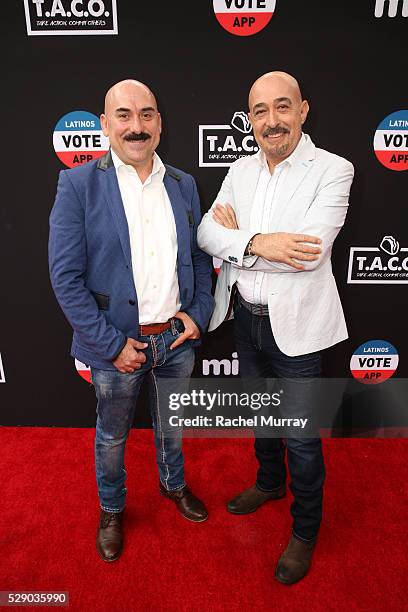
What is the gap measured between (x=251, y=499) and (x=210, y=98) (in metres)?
2.12

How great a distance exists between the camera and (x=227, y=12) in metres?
2.39

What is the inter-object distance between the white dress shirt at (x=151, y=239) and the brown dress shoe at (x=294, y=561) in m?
1.19

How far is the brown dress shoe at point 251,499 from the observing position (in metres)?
2.53

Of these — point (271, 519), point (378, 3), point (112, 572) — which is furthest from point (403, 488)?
point (378, 3)

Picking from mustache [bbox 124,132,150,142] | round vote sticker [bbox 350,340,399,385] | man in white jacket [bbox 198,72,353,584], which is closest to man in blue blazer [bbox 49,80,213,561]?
mustache [bbox 124,132,150,142]

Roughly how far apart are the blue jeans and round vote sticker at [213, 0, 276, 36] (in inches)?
59.0

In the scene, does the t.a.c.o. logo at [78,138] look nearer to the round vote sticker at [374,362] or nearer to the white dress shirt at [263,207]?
the white dress shirt at [263,207]

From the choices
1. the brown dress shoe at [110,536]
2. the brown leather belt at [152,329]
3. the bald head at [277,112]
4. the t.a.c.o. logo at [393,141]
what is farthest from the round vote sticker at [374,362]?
the brown dress shoe at [110,536]

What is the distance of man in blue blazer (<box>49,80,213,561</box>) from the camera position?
190 cm

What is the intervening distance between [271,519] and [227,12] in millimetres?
2564

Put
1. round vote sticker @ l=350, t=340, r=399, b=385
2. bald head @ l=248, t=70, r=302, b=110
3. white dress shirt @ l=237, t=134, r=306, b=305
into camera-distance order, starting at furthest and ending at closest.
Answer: round vote sticker @ l=350, t=340, r=399, b=385 → white dress shirt @ l=237, t=134, r=306, b=305 → bald head @ l=248, t=70, r=302, b=110

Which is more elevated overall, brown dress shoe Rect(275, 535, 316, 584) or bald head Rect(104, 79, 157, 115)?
bald head Rect(104, 79, 157, 115)

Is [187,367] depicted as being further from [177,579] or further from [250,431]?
[250,431]

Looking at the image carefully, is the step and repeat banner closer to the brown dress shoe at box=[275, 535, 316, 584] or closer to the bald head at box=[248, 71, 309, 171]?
the bald head at box=[248, 71, 309, 171]
